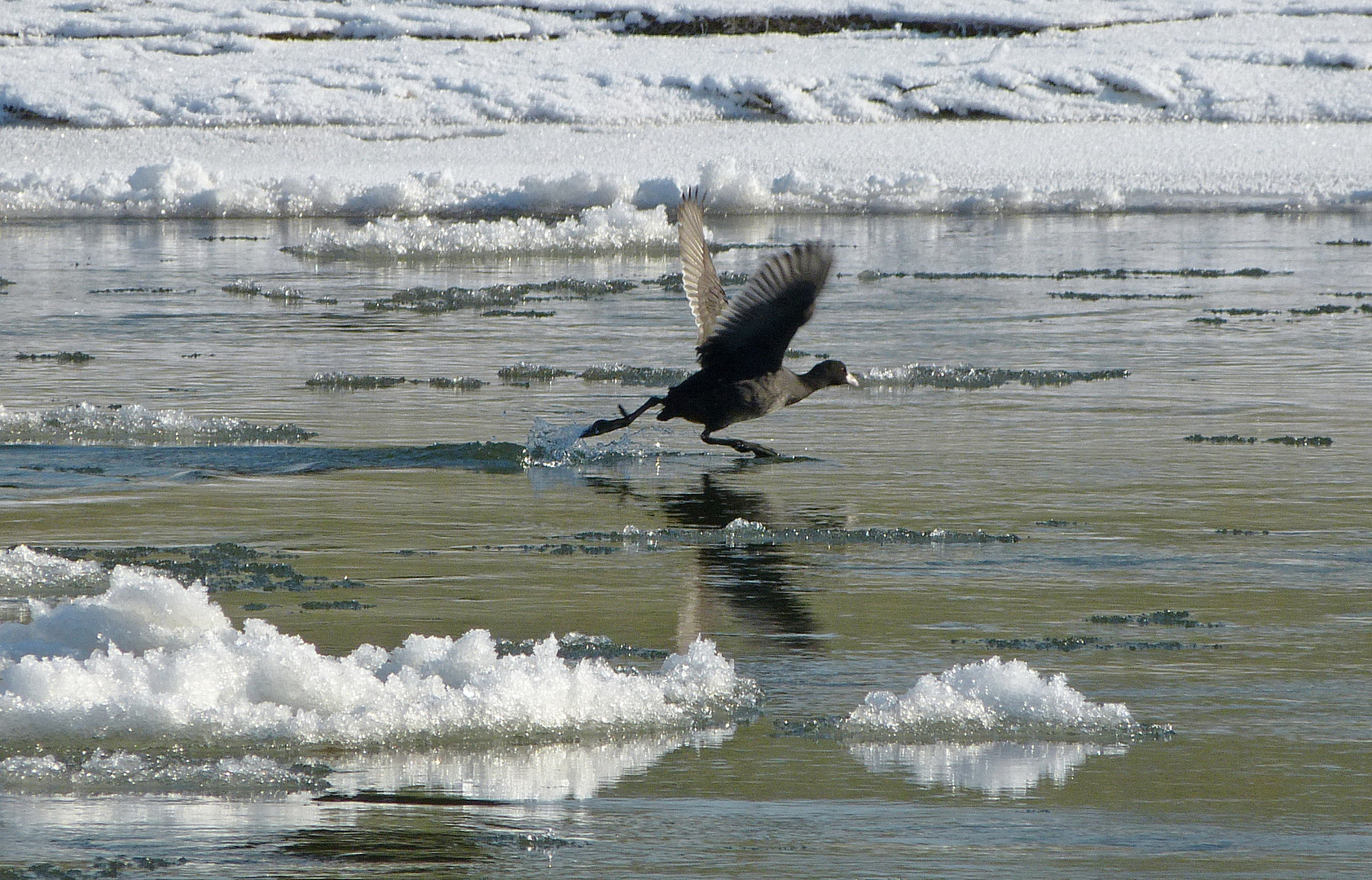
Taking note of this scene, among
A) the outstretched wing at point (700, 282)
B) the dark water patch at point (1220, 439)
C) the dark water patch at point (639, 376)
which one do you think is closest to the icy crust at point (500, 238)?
the dark water patch at point (639, 376)

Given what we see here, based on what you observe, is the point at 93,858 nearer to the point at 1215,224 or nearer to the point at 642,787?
the point at 642,787

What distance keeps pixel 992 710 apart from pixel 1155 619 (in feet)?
4.04

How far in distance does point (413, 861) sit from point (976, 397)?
7.23 m

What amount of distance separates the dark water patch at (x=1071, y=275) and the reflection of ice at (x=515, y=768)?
12341 millimetres

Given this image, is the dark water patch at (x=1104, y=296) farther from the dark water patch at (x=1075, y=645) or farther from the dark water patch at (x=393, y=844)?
the dark water patch at (x=393, y=844)

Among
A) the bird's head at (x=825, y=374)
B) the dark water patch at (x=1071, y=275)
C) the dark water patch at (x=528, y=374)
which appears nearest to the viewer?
the bird's head at (x=825, y=374)

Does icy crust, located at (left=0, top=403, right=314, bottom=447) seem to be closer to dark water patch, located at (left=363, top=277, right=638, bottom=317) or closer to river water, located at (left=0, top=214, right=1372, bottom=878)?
river water, located at (left=0, top=214, right=1372, bottom=878)

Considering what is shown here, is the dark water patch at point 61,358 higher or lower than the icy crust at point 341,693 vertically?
higher

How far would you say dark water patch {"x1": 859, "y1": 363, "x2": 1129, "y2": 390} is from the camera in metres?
10.9

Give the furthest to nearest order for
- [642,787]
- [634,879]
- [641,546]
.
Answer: [641,546]
[642,787]
[634,879]

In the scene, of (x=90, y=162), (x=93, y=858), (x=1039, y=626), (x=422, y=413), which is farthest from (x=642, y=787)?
(x=90, y=162)

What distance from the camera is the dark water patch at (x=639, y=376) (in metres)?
11.0

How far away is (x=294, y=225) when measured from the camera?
24.1 metres

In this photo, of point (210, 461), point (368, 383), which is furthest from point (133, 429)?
point (368, 383)
